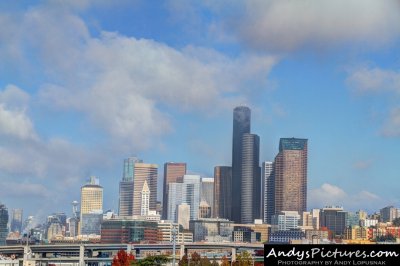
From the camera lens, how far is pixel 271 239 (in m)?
188

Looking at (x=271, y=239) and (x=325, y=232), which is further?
(x=271, y=239)

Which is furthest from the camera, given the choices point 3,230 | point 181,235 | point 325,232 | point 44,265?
point 3,230

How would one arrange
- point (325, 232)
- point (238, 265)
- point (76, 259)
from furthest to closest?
point (325, 232) → point (76, 259) → point (238, 265)

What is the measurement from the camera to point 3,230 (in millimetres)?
198375

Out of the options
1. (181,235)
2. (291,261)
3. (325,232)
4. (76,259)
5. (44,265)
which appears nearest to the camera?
(291,261)

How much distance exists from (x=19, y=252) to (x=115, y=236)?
58.5 metres

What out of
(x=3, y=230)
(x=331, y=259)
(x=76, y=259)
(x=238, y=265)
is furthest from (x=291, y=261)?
(x=3, y=230)

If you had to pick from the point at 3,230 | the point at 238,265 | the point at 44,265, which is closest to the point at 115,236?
the point at 3,230

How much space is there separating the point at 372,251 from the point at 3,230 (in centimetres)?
18859

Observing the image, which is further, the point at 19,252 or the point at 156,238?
the point at 156,238

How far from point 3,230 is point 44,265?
9534 centimetres

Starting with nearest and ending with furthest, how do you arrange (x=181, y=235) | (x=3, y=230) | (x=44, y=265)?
(x=44, y=265)
(x=181, y=235)
(x=3, y=230)

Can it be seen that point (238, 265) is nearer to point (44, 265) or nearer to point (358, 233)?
A: point (44, 265)

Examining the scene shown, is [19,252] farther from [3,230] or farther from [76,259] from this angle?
[3,230]
